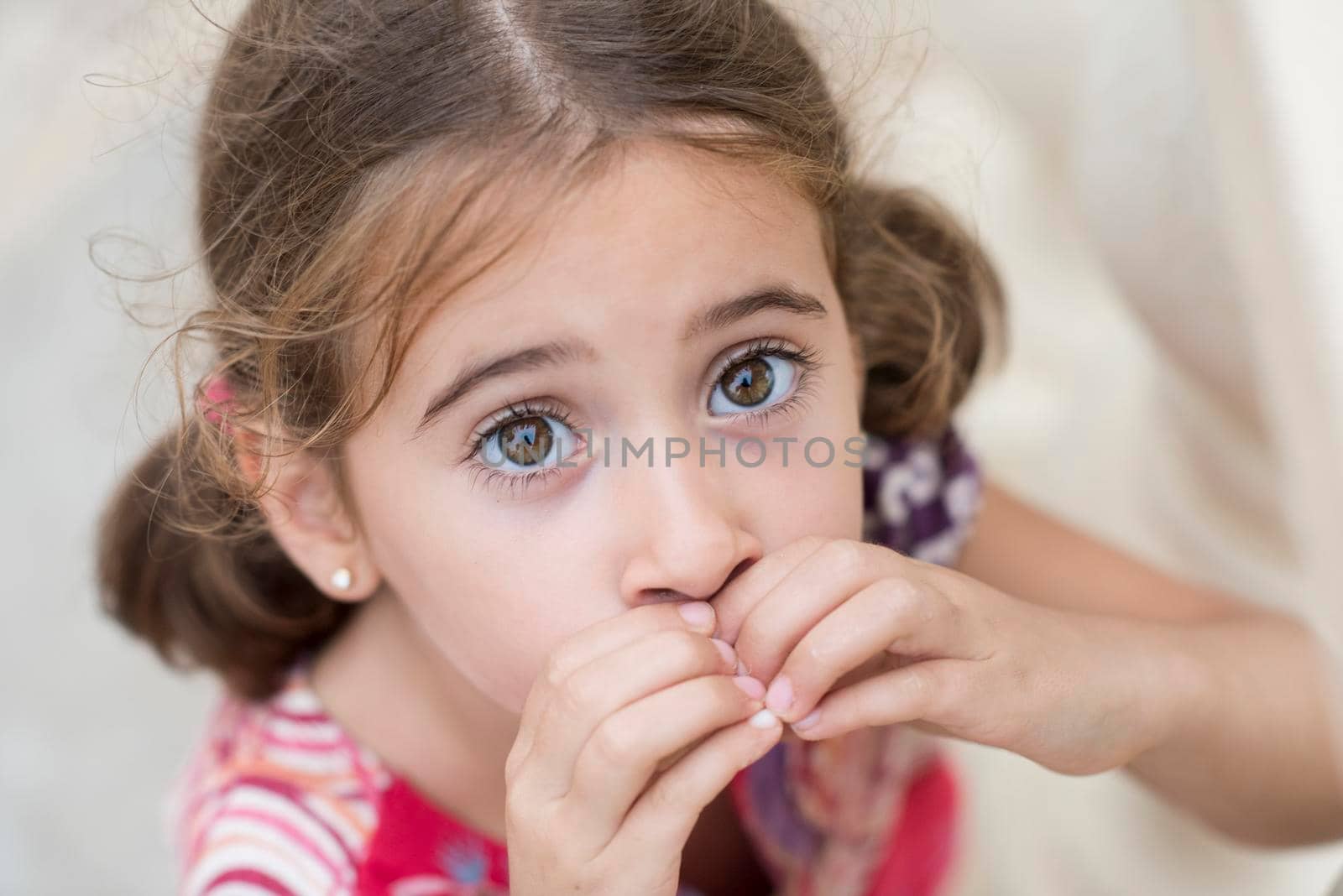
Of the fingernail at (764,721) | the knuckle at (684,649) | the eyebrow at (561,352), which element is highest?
the eyebrow at (561,352)

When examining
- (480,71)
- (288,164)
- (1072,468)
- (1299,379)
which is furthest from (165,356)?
(1072,468)

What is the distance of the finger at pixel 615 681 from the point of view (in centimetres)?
59

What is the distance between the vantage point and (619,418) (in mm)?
654

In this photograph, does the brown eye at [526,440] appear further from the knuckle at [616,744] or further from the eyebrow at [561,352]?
the knuckle at [616,744]

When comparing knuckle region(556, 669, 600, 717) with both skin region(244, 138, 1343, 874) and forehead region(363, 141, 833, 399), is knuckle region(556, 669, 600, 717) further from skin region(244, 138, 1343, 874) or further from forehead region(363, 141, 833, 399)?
forehead region(363, 141, 833, 399)

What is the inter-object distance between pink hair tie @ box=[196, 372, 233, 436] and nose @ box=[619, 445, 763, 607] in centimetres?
28

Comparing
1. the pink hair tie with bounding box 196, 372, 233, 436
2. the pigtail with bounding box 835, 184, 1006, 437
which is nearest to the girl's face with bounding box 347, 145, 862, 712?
the pink hair tie with bounding box 196, 372, 233, 436

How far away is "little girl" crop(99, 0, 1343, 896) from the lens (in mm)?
625

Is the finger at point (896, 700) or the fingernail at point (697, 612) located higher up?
the fingernail at point (697, 612)

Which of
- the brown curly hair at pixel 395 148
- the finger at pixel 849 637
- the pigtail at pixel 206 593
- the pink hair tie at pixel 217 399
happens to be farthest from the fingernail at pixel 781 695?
the pigtail at pixel 206 593

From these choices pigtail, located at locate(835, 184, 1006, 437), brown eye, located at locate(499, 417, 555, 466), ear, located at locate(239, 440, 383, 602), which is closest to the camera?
brown eye, located at locate(499, 417, 555, 466)

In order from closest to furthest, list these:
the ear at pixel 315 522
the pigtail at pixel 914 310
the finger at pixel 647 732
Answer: the finger at pixel 647 732, the ear at pixel 315 522, the pigtail at pixel 914 310

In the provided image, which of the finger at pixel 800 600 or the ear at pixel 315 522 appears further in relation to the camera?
the ear at pixel 315 522

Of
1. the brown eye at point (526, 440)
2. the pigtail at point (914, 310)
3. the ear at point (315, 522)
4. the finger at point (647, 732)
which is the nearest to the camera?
the finger at point (647, 732)
